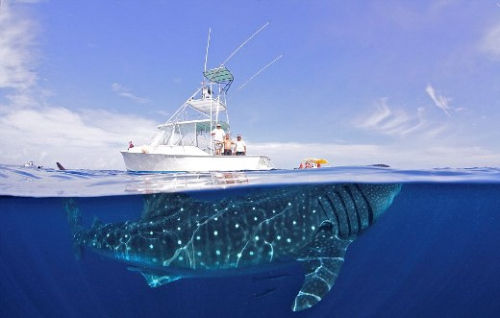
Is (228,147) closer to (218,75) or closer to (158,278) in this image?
(218,75)

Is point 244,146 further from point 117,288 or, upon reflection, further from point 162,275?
point 162,275

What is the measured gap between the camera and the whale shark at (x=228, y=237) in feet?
15.3

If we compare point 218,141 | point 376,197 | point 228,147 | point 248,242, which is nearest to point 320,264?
point 248,242

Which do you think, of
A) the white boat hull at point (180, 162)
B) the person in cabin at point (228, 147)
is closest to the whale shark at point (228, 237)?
the white boat hull at point (180, 162)

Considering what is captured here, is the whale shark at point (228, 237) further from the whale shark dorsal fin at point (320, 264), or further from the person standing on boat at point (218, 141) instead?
the person standing on boat at point (218, 141)

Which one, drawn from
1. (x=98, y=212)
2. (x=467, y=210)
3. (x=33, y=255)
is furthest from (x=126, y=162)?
(x=467, y=210)

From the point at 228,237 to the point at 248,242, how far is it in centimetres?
35

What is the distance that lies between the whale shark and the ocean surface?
0.09ft

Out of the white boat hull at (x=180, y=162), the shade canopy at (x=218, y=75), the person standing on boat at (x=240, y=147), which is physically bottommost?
the white boat hull at (x=180, y=162)

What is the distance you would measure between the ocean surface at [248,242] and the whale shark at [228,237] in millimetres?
28

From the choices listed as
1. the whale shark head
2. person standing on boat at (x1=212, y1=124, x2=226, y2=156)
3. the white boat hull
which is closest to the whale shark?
the whale shark head

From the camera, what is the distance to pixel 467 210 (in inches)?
548

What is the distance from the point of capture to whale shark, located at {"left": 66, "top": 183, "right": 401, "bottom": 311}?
4676 mm

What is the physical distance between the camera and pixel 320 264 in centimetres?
438
